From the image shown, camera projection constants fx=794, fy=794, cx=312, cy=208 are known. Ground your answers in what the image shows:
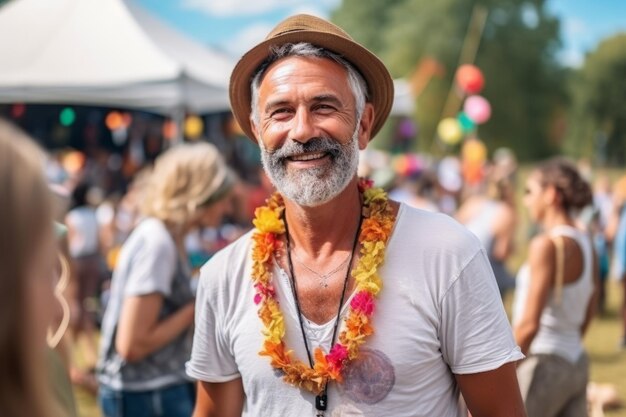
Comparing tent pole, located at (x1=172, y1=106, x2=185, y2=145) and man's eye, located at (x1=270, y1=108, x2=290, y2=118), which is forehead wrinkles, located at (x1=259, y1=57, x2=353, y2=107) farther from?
tent pole, located at (x1=172, y1=106, x2=185, y2=145)

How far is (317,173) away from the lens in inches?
84.7

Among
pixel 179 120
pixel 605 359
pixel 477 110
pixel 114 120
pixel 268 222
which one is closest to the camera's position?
pixel 268 222

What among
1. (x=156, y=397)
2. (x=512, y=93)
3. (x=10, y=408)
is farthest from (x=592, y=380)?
(x=512, y=93)

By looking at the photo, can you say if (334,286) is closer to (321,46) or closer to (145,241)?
(321,46)

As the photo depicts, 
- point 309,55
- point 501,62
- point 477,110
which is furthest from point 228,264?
point 501,62

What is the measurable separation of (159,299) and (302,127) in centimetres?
155

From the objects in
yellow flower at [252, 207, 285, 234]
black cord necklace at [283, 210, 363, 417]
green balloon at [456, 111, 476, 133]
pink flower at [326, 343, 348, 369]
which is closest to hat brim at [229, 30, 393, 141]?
yellow flower at [252, 207, 285, 234]

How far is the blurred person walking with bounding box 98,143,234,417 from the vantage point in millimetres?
3377

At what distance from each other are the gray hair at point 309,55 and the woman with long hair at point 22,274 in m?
1.10

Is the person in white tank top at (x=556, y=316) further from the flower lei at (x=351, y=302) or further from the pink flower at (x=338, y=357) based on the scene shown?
the pink flower at (x=338, y=357)

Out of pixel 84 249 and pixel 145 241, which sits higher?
pixel 145 241

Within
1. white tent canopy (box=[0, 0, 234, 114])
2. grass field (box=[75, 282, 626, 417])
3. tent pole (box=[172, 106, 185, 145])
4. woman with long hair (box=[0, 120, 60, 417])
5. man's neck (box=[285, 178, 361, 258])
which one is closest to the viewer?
woman with long hair (box=[0, 120, 60, 417])

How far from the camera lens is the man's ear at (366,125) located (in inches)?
90.9

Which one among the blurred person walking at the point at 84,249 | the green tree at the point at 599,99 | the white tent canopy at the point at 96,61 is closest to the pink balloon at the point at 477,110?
the white tent canopy at the point at 96,61
